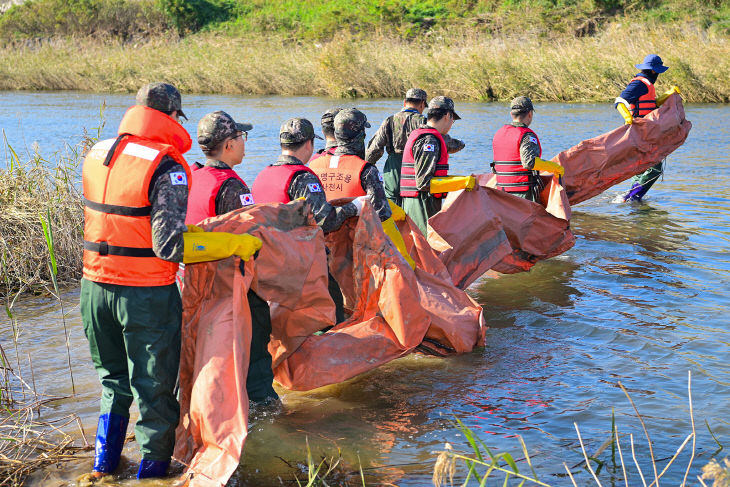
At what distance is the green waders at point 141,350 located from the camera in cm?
376

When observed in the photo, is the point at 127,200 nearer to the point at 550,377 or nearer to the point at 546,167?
the point at 550,377

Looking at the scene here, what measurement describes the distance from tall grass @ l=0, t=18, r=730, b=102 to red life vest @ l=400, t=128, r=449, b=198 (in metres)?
14.3

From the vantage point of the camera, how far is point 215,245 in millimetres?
3881

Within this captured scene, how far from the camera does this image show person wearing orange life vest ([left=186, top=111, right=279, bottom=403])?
4508mm

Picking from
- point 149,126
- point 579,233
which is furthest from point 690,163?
point 149,126

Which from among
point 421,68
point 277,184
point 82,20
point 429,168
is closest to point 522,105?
point 429,168

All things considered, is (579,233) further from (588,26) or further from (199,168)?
(588,26)

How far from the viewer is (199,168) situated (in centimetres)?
473

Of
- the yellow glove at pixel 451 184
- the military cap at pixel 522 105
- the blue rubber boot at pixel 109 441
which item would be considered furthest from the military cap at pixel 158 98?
the military cap at pixel 522 105

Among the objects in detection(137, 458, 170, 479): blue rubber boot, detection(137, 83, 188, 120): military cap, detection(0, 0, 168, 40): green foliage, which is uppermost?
detection(0, 0, 168, 40): green foliage

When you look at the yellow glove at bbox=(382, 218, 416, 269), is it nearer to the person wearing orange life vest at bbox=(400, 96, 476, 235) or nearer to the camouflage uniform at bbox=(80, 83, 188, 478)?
the person wearing orange life vest at bbox=(400, 96, 476, 235)

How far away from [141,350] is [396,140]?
179 inches

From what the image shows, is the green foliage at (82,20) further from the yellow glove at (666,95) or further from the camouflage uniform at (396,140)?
the camouflage uniform at (396,140)

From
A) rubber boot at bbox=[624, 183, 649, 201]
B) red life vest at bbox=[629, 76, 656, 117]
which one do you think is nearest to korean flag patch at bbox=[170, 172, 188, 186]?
red life vest at bbox=[629, 76, 656, 117]
